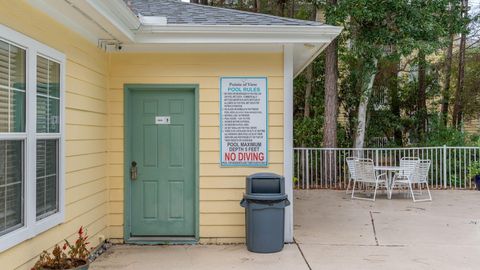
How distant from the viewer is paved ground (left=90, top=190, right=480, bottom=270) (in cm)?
478

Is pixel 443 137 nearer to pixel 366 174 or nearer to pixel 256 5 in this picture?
pixel 366 174

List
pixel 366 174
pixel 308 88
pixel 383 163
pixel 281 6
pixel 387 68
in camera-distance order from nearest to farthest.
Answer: pixel 366 174
pixel 383 163
pixel 308 88
pixel 387 68
pixel 281 6

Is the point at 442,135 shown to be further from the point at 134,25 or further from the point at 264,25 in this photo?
the point at 134,25

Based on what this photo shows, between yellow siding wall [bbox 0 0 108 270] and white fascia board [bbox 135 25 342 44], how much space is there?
2.41ft

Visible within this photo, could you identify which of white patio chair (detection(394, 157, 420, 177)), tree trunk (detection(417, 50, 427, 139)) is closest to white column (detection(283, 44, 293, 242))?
white patio chair (detection(394, 157, 420, 177))

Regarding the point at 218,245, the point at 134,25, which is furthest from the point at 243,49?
the point at 218,245

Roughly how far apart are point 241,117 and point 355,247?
2.12 m

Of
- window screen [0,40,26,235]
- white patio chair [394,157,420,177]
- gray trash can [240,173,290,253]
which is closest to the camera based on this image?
window screen [0,40,26,235]

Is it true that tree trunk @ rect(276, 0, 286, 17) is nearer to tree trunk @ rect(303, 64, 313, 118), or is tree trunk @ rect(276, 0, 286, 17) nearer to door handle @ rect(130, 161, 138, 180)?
tree trunk @ rect(303, 64, 313, 118)

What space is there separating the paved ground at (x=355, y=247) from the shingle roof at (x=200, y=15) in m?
2.66

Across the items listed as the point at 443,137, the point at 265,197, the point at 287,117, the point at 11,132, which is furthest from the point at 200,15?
the point at 443,137

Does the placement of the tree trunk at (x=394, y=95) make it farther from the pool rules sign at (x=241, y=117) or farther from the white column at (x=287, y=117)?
the pool rules sign at (x=241, y=117)

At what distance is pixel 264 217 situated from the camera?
5.18 m

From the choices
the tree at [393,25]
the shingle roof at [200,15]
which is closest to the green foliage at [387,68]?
the tree at [393,25]
